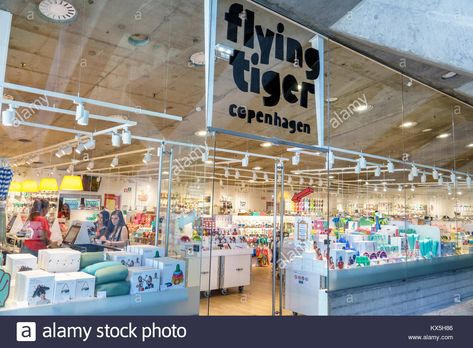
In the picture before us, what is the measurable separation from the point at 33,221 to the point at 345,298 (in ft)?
14.6

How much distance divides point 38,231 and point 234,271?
3.62 metres

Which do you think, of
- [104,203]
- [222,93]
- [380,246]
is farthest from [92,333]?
[104,203]

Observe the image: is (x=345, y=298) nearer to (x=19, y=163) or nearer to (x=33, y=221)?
(x=33, y=221)

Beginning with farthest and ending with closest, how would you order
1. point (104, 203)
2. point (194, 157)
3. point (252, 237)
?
point (104, 203) → point (252, 237) → point (194, 157)

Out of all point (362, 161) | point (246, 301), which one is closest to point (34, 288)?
point (246, 301)

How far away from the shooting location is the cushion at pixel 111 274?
114 inches

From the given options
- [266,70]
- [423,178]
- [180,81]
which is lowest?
[423,178]

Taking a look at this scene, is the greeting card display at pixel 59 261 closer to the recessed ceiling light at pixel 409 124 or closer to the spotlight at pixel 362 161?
the spotlight at pixel 362 161

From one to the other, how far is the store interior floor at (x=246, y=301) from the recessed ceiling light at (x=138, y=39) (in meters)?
3.70

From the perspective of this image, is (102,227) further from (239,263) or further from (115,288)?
(115,288)

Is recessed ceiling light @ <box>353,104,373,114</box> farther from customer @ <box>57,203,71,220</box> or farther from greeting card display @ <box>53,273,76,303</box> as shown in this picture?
customer @ <box>57,203,71,220</box>

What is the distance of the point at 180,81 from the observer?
5.63 metres

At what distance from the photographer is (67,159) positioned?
507 inches

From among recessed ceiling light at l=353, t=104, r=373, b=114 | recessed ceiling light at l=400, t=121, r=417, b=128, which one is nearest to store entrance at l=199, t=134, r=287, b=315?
recessed ceiling light at l=353, t=104, r=373, b=114
